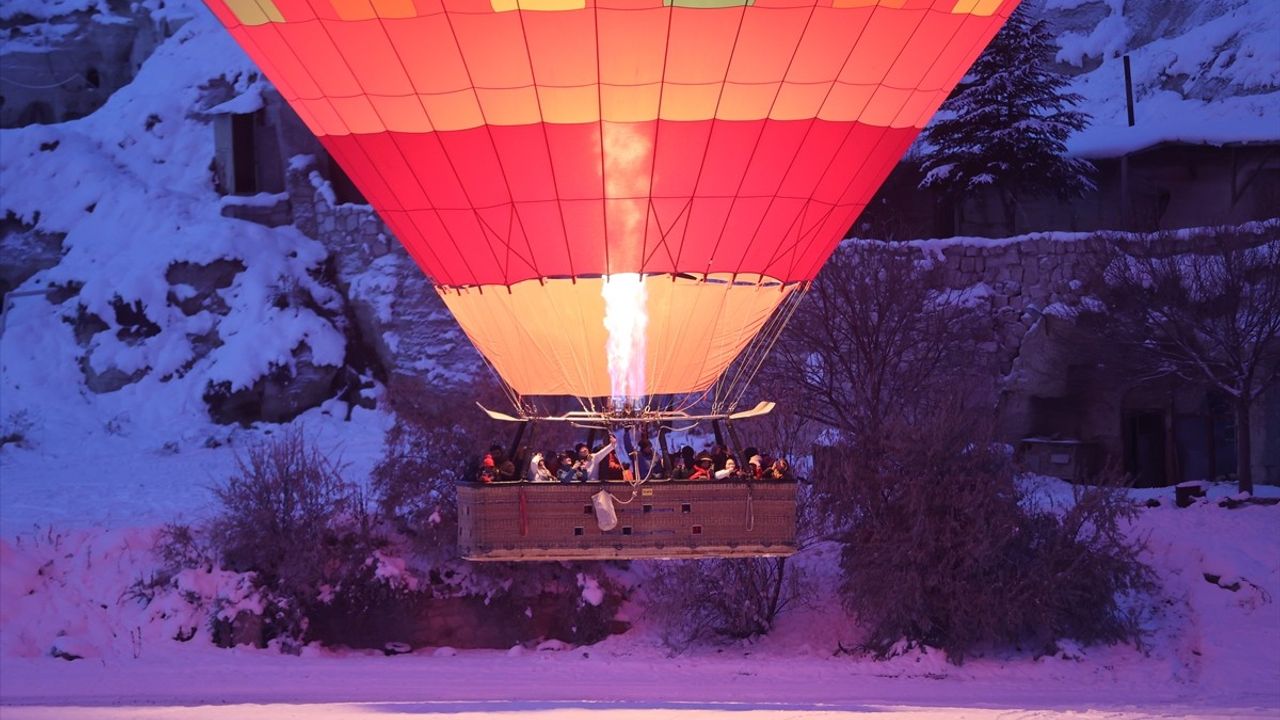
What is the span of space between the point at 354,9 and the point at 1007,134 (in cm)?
1964

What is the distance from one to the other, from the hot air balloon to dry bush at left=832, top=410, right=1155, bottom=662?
8.99 metres

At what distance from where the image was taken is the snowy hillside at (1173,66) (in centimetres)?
2895

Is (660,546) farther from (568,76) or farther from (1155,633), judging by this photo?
(1155,633)

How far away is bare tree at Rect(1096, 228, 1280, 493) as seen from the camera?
75.0ft

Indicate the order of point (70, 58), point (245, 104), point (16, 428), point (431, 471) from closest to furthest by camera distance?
1. point (431, 471)
2. point (16, 428)
3. point (245, 104)
4. point (70, 58)

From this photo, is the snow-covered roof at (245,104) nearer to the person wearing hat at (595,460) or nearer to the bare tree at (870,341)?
the bare tree at (870,341)

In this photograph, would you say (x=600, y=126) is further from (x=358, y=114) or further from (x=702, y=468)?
(x=702, y=468)

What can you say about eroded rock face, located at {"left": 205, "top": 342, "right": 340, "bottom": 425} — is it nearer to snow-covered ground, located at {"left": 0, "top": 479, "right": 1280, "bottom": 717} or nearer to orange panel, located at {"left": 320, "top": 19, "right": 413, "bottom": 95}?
snow-covered ground, located at {"left": 0, "top": 479, "right": 1280, "bottom": 717}

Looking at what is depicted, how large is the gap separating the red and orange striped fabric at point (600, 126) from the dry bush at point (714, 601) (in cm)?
985

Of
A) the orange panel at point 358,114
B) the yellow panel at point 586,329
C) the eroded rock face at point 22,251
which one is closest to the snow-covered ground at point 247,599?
the eroded rock face at point 22,251

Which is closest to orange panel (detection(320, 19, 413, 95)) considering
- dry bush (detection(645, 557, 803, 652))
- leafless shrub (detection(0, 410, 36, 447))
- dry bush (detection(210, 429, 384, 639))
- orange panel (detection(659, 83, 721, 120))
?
orange panel (detection(659, 83, 721, 120))

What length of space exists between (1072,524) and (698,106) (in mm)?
11368

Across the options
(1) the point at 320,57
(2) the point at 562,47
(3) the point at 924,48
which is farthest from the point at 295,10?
(3) the point at 924,48

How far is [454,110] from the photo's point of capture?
11438 mm
